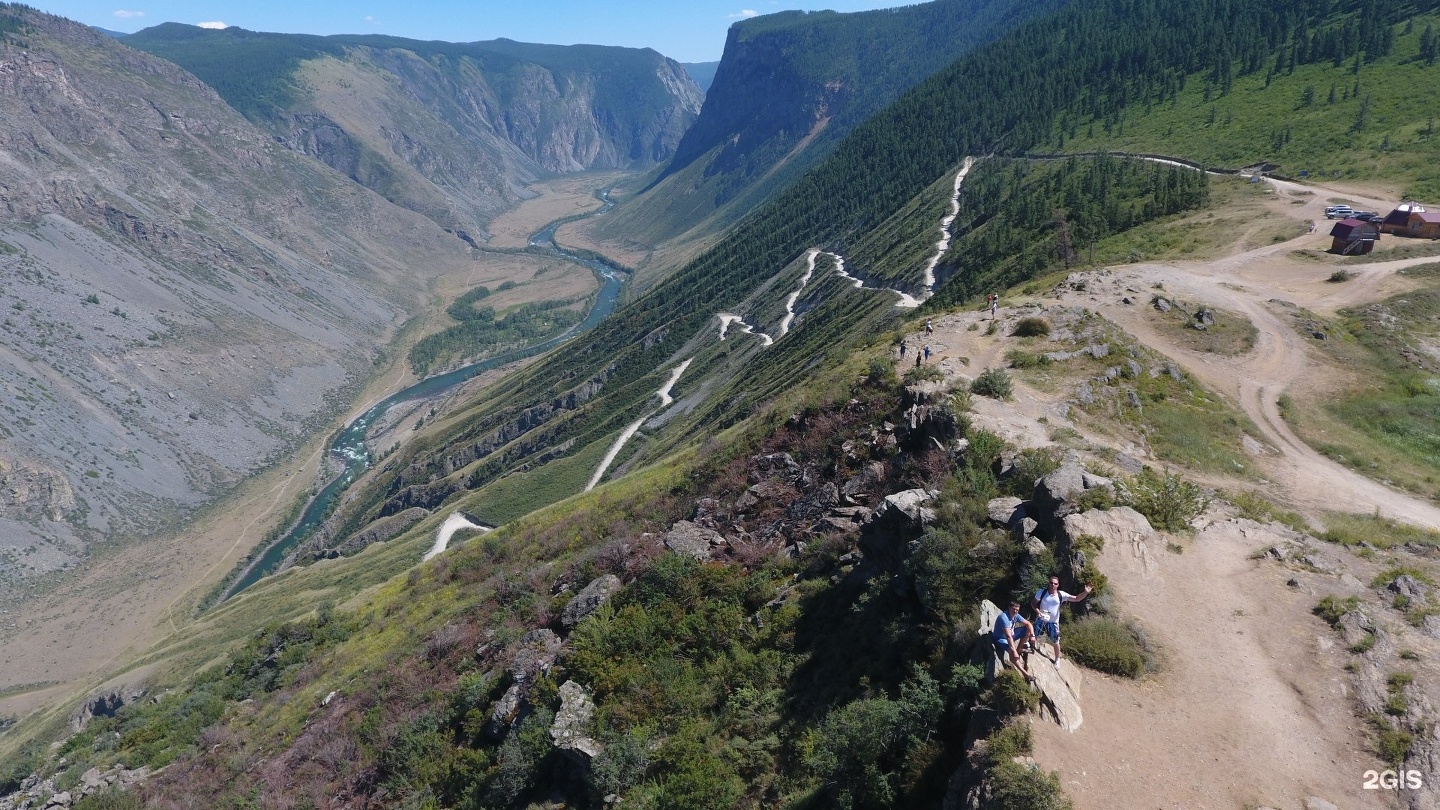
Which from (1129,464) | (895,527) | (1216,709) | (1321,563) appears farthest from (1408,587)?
(895,527)

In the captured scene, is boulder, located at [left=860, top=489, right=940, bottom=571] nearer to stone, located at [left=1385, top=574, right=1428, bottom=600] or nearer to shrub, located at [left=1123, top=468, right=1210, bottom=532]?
shrub, located at [left=1123, top=468, right=1210, bottom=532]

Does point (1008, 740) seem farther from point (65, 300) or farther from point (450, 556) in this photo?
point (65, 300)

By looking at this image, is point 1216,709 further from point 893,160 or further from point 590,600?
point 893,160

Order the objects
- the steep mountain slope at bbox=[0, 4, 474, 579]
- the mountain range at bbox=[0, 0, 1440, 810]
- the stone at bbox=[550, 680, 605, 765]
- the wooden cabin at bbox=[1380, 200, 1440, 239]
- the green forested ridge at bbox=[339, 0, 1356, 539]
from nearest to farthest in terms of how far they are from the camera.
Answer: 1. the mountain range at bbox=[0, 0, 1440, 810]
2. the stone at bbox=[550, 680, 605, 765]
3. the wooden cabin at bbox=[1380, 200, 1440, 239]
4. the steep mountain slope at bbox=[0, 4, 474, 579]
5. the green forested ridge at bbox=[339, 0, 1356, 539]

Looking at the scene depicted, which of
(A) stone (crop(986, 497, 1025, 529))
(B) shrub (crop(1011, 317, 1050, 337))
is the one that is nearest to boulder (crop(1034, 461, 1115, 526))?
(A) stone (crop(986, 497, 1025, 529))

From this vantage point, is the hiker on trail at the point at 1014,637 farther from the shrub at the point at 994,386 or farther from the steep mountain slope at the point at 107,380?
the steep mountain slope at the point at 107,380

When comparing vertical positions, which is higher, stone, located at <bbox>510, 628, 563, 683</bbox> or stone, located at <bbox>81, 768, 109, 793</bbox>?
stone, located at <bbox>510, 628, 563, 683</bbox>

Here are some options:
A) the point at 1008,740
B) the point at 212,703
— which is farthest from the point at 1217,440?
the point at 212,703

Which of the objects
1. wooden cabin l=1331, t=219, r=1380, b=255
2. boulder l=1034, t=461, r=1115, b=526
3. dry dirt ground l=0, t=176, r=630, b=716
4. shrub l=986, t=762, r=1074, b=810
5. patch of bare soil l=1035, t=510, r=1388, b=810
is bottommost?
dry dirt ground l=0, t=176, r=630, b=716
